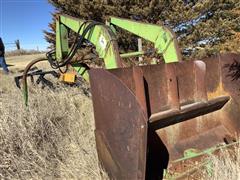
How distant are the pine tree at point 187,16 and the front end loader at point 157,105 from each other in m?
5.15

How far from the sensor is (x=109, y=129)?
3.06 m

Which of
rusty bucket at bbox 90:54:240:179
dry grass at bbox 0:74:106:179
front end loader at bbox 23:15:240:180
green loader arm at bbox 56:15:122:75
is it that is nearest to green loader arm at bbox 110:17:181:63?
front end loader at bbox 23:15:240:180

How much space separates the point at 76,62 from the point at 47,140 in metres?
1.23

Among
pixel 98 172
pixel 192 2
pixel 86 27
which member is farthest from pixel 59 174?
pixel 192 2

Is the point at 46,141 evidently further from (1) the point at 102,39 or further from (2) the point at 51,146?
(1) the point at 102,39

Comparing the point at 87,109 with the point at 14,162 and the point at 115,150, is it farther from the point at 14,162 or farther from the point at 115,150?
the point at 115,150

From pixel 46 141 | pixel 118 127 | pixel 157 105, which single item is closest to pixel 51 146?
pixel 46 141

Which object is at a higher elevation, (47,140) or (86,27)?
(86,27)

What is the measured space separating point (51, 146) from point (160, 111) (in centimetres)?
142

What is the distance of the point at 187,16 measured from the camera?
9062mm

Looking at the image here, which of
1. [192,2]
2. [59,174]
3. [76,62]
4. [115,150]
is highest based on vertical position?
[192,2]

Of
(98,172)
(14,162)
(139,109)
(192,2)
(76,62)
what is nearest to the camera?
(139,109)

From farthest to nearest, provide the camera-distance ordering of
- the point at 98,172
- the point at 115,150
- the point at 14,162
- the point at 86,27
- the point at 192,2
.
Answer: the point at 192,2 → the point at 86,27 → the point at 14,162 → the point at 98,172 → the point at 115,150

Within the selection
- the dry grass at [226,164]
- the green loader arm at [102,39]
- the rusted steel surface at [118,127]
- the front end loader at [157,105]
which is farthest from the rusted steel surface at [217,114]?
the green loader arm at [102,39]
